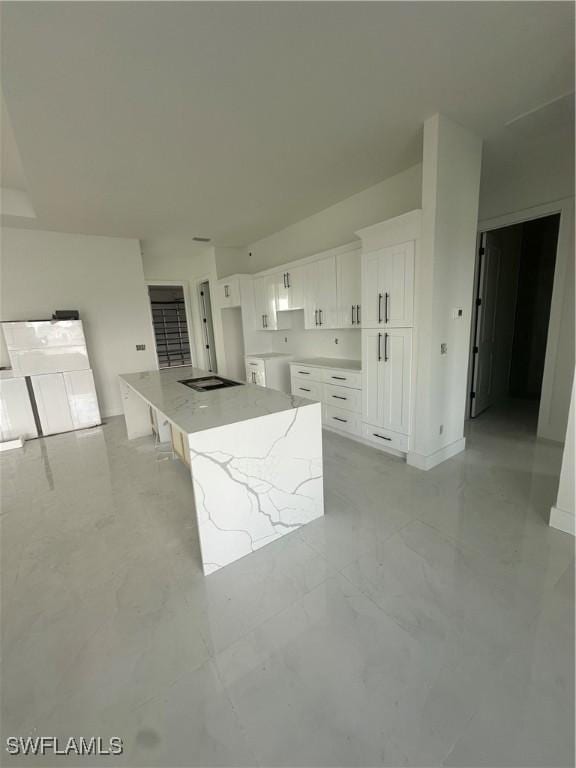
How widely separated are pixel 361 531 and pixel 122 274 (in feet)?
16.3

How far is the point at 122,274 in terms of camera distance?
481cm

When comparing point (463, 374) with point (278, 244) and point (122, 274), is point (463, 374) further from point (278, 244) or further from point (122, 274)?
point (122, 274)

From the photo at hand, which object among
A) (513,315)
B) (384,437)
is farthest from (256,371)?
(513,315)

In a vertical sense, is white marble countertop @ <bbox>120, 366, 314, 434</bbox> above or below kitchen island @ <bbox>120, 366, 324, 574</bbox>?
above

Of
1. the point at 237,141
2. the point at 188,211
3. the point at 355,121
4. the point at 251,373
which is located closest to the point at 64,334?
the point at 188,211

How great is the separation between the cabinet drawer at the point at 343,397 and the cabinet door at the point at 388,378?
9cm

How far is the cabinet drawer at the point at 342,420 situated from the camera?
11.2ft

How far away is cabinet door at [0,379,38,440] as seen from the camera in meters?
3.86

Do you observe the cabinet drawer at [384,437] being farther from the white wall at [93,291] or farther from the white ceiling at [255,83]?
the white wall at [93,291]

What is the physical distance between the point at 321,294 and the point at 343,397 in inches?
52.8

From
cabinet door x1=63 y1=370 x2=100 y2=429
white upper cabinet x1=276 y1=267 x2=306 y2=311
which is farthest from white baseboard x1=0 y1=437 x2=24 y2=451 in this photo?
white upper cabinet x1=276 y1=267 x2=306 y2=311

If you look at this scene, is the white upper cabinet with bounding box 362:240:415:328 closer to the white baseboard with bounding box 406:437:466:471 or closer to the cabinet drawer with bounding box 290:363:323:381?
the cabinet drawer with bounding box 290:363:323:381

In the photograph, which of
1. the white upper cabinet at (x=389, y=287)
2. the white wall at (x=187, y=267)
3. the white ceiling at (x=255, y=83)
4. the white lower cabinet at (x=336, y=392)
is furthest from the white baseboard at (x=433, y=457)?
the white wall at (x=187, y=267)

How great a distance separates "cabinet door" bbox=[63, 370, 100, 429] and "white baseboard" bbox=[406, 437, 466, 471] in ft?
13.9
